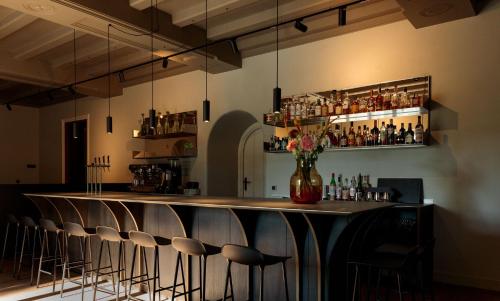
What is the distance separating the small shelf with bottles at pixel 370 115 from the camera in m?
4.05

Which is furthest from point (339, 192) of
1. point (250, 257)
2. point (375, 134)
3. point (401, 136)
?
point (250, 257)

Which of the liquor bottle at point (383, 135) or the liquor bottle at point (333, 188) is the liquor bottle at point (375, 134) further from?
the liquor bottle at point (333, 188)

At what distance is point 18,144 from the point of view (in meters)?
9.02

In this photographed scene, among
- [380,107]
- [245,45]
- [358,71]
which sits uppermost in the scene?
[245,45]

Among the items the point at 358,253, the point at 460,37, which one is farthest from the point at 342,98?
the point at 358,253

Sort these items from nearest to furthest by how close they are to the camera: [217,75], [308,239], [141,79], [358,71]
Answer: [308,239], [358,71], [217,75], [141,79]

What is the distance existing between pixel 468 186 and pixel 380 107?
1219 mm

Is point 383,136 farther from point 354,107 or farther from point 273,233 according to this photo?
point 273,233

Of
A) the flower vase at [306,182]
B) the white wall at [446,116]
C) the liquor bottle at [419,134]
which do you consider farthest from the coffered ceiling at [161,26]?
the flower vase at [306,182]

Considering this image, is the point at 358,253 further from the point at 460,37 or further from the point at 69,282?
the point at 69,282

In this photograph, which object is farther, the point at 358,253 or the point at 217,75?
the point at 217,75

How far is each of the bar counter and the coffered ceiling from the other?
1.93m

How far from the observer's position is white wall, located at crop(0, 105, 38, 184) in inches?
345

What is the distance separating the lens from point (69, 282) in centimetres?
438
